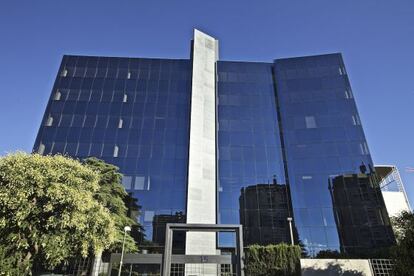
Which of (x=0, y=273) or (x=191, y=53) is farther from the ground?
(x=191, y=53)

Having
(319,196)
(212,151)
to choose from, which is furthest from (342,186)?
(212,151)

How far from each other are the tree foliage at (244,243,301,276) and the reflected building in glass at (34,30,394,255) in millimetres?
10803

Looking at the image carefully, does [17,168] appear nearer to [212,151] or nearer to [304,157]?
[212,151]

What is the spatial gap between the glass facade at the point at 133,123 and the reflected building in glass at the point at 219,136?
13cm

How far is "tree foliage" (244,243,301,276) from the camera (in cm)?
2152

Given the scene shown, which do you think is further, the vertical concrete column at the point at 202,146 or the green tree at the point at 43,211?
the vertical concrete column at the point at 202,146

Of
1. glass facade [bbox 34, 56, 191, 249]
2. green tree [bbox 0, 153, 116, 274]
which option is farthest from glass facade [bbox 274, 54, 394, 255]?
green tree [bbox 0, 153, 116, 274]

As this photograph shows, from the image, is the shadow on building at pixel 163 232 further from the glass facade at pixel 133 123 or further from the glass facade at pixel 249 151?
the glass facade at pixel 249 151

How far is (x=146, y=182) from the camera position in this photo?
35.2m

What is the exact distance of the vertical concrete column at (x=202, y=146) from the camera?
33141mm

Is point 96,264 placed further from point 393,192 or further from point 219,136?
point 393,192

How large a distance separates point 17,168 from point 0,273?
636 centimetres

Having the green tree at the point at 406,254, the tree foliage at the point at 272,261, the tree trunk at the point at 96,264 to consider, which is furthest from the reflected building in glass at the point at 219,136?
the green tree at the point at 406,254

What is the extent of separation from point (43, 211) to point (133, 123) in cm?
2130
